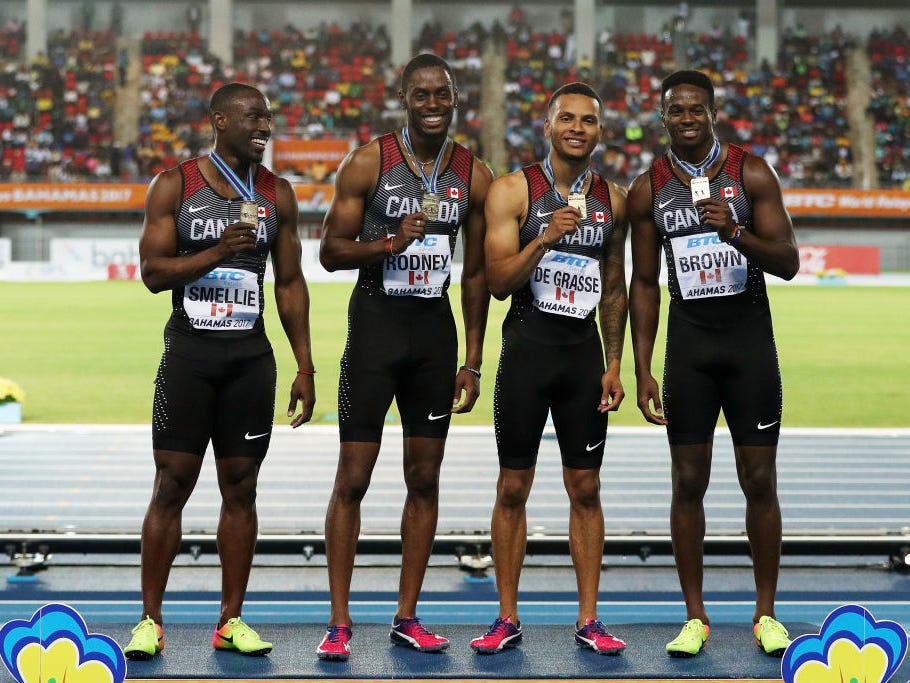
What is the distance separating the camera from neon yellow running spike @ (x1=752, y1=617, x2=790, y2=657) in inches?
165

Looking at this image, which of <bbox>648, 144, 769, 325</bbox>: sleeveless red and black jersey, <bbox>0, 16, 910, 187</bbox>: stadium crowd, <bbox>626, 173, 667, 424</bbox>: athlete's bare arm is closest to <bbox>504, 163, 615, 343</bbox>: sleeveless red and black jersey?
<bbox>626, 173, 667, 424</bbox>: athlete's bare arm

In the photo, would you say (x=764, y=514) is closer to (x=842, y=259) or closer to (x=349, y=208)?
(x=349, y=208)

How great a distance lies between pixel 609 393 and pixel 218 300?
1.40 metres

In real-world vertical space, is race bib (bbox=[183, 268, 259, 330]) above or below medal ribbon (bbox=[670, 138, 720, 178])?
below

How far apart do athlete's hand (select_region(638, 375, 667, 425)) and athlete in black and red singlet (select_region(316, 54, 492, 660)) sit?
0.60m

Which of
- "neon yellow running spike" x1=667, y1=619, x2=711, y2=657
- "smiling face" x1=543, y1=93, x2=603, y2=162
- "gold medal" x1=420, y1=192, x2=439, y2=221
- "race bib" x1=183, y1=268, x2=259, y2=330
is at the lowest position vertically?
"neon yellow running spike" x1=667, y1=619, x2=711, y2=657

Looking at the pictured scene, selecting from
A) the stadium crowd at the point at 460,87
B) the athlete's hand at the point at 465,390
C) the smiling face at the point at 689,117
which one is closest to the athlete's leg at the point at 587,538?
the athlete's hand at the point at 465,390

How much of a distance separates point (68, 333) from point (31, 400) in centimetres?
557

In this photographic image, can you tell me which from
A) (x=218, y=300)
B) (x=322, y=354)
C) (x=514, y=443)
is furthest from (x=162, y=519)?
(x=322, y=354)

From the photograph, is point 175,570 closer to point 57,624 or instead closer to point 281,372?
point 57,624

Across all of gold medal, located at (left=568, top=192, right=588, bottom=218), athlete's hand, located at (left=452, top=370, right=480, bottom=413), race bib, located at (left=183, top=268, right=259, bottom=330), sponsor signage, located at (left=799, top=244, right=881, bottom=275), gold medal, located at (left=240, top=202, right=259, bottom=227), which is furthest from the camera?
sponsor signage, located at (left=799, top=244, right=881, bottom=275)

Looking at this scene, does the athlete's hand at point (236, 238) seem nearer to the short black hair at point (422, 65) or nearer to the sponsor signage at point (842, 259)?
the short black hair at point (422, 65)

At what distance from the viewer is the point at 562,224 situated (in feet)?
13.2

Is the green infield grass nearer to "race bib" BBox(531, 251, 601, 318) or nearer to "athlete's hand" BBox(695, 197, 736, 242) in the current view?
"race bib" BBox(531, 251, 601, 318)
